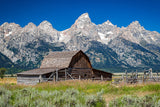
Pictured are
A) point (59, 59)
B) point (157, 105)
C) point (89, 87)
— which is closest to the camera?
point (157, 105)

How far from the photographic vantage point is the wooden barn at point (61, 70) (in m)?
39.2

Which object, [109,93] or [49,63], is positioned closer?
[109,93]

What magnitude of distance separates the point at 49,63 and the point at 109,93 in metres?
31.3

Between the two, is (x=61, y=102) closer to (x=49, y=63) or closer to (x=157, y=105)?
(x=157, y=105)

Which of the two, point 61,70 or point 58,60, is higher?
point 58,60

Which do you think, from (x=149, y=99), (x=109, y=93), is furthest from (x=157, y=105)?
(x=109, y=93)

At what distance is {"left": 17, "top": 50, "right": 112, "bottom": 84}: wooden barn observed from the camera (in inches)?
1545

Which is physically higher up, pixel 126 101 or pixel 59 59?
pixel 59 59

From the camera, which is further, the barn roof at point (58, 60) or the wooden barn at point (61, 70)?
the barn roof at point (58, 60)

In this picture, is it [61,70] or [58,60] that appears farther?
[58,60]

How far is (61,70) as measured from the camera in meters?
42.2

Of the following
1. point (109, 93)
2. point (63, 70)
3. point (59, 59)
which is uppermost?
point (59, 59)

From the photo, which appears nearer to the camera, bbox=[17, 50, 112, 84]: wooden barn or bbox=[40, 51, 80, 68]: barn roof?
bbox=[17, 50, 112, 84]: wooden barn

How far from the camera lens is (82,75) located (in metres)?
49.1
